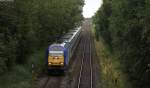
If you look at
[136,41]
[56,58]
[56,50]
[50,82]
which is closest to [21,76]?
[50,82]

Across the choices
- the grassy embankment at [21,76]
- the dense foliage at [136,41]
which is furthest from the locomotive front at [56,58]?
the dense foliage at [136,41]

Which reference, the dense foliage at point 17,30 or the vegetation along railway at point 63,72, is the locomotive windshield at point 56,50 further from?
the dense foliage at point 17,30

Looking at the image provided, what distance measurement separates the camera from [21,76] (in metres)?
32.6

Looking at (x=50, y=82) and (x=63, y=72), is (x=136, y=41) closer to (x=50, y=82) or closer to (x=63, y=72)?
(x=50, y=82)

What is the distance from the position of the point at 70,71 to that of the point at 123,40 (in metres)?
10.8

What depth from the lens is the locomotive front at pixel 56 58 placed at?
36.5 m

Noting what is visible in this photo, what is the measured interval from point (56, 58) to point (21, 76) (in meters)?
5.10

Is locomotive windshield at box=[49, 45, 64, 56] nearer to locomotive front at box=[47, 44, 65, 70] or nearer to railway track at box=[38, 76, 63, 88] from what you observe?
locomotive front at box=[47, 44, 65, 70]

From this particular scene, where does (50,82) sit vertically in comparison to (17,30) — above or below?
below

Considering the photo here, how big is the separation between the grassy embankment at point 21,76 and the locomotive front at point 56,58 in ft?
5.55

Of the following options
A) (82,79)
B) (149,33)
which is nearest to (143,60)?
(149,33)

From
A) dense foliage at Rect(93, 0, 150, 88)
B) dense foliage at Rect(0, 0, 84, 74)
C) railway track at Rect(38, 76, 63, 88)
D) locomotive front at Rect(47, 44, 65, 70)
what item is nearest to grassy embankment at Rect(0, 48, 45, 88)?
dense foliage at Rect(0, 0, 84, 74)

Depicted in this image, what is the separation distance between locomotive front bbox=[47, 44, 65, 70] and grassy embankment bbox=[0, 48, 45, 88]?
1.69 meters

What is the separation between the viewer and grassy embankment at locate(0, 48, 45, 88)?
1156 inches
